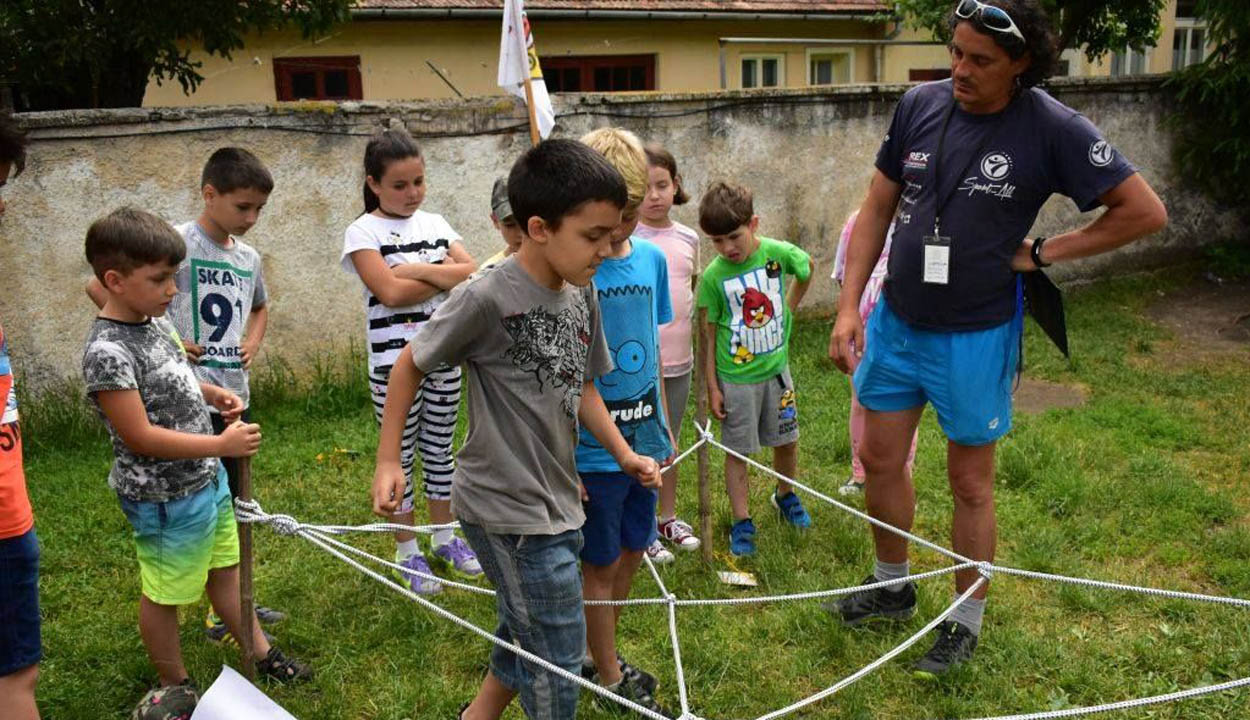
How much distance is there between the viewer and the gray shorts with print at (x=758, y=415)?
4.73m

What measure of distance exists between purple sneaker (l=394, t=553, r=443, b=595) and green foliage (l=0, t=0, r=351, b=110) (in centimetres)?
458

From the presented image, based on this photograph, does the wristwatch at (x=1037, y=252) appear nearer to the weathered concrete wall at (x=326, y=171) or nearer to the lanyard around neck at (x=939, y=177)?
the lanyard around neck at (x=939, y=177)

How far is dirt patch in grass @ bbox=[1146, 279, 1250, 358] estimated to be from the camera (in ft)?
28.8

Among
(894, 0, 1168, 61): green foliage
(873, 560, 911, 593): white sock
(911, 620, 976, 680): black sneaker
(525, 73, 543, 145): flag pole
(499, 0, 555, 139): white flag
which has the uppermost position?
(894, 0, 1168, 61): green foliage

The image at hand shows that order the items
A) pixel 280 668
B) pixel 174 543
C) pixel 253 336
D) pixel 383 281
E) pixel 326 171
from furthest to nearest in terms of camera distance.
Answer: pixel 326 171 → pixel 253 336 → pixel 383 281 → pixel 280 668 → pixel 174 543

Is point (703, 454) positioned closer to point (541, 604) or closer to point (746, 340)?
point (746, 340)

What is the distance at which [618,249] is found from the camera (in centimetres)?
334

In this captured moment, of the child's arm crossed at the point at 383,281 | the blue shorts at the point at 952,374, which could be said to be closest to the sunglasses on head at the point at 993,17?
the blue shorts at the point at 952,374

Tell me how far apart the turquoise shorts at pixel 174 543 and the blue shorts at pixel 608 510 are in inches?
45.4

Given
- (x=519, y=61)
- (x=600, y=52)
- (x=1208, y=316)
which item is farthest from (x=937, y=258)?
(x=600, y=52)

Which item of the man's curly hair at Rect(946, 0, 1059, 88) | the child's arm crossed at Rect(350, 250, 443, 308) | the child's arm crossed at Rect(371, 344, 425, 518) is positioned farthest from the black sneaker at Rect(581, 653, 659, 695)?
the man's curly hair at Rect(946, 0, 1059, 88)

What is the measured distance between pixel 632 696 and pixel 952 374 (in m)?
1.49

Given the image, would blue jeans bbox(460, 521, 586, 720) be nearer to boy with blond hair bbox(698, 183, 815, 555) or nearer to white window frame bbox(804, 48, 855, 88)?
boy with blond hair bbox(698, 183, 815, 555)

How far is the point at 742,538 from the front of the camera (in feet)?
15.5
